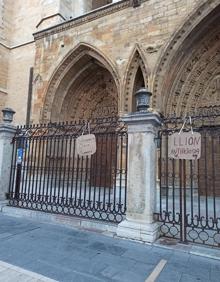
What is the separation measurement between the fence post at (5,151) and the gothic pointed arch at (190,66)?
14.1 feet

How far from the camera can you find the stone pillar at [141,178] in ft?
13.5

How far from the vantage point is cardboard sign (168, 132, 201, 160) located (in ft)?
13.2

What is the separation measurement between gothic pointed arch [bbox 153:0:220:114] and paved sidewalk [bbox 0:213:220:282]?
5131 millimetres

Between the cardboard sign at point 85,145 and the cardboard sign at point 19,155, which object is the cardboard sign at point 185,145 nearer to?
the cardboard sign at point 85,145

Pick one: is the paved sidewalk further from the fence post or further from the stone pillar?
the fence post

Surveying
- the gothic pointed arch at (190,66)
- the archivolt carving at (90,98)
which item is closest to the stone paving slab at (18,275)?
the gothic pointed arch at (190,66)

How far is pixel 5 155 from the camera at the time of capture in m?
6.34

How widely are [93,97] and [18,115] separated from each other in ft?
13.8

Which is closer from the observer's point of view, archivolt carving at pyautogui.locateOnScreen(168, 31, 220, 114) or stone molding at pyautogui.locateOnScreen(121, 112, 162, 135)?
stone molding at pyautogui.locateOnScreen(121, 112, 162, 135)

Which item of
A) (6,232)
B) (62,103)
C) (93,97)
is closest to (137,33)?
(93,97)

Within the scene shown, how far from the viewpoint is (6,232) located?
4.28 metres

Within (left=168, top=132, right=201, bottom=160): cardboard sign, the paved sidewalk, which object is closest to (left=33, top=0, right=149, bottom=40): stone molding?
(left=168, top=132, right=201, bottom=160): cardboard sign

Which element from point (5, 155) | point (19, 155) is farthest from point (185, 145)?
point (5, 155)

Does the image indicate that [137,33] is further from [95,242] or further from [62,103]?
[95,242]
